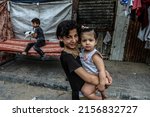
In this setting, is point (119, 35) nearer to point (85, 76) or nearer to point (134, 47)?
point (134, 47)

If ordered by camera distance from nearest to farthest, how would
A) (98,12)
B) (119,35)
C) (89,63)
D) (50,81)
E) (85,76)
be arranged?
(85,76) → (89,63) → (50,81) → (98,12) → (119,35)

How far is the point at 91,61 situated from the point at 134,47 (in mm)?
4603

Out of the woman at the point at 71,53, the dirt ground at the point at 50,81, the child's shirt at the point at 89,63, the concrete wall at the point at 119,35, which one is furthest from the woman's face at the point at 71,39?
the concrete wall at the point at 119,35

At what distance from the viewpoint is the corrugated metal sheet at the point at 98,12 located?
636 centimetres

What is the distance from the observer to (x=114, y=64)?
649cm

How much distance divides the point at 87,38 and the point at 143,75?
3.82m

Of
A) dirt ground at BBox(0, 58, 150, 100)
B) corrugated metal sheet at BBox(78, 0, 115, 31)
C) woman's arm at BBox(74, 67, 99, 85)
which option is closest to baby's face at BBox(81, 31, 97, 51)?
woman's arm at BBox(74, 67, 99, 85)

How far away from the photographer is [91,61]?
234 centimetres

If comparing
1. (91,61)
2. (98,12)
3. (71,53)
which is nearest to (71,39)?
(71,53)

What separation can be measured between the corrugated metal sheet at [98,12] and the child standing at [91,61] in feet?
13.4

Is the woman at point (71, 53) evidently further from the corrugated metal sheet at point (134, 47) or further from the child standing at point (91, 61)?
the corrugated metal sheet at point (134, 47)

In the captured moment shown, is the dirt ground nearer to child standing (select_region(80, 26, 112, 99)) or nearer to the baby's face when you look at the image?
child standing (select_region(80, 26, 112, 99))

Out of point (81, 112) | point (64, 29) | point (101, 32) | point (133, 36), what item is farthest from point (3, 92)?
point (133, 36)

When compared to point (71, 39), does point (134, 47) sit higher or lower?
lower
